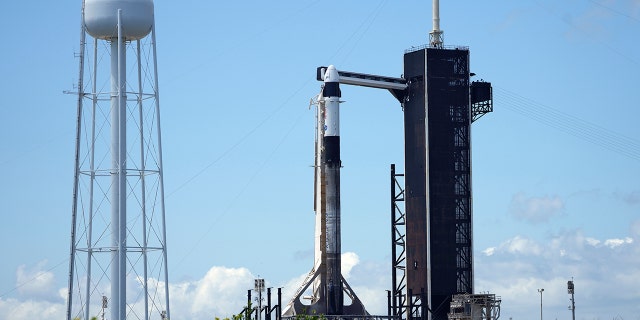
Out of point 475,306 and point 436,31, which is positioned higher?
point 436,31

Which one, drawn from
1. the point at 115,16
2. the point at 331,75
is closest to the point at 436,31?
the point at 331,75

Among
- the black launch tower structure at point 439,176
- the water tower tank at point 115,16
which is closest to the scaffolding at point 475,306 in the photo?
the black launch tower structure at point 439,176

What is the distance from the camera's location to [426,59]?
121 m

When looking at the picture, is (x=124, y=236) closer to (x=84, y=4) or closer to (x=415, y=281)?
(x=84, y=4)

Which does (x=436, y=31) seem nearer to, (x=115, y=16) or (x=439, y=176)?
(x=439, y=176)

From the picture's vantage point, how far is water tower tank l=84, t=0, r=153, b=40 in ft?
315

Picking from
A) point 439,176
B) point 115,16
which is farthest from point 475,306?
point 115,16

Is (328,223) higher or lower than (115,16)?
lower

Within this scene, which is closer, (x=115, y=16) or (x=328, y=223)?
(x=115, y=16)

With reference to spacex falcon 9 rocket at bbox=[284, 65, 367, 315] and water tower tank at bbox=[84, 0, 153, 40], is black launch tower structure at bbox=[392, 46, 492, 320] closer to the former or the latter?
spacex falcon 9 rocket at bbox=[284, 65, 367, 315]

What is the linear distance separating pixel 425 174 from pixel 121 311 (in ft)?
116

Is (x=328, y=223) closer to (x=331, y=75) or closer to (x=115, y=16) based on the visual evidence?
(x=331, y=75)

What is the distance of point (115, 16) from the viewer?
95.9 metres

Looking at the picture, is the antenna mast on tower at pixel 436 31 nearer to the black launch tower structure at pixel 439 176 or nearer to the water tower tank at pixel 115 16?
the black launch tower structure at pixel 439 176
